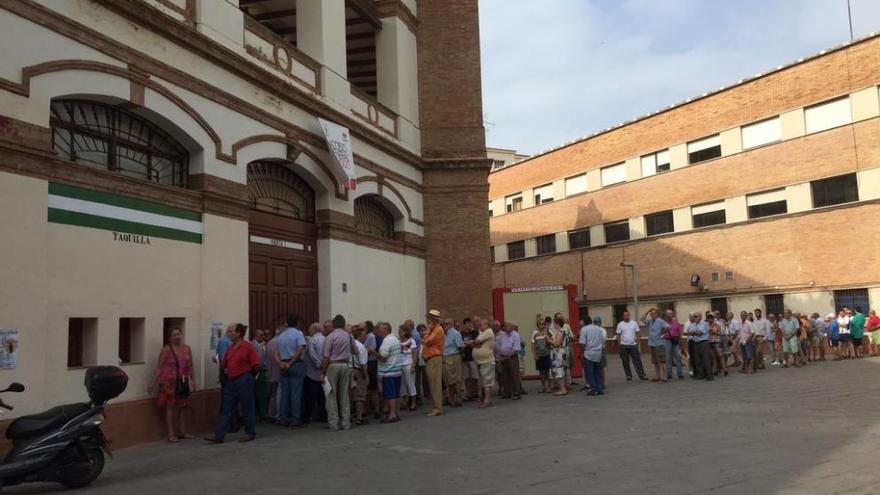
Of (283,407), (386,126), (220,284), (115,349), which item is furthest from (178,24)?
(386,126)

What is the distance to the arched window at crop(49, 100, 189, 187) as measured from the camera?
9.32 metres

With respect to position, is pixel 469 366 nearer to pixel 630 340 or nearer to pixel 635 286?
pixel 630 340

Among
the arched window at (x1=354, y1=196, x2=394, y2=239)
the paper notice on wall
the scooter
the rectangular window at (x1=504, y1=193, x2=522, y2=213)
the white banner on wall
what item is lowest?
the scooter

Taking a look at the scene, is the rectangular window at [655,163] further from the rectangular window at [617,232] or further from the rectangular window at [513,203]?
the rectangular window at [513,203]

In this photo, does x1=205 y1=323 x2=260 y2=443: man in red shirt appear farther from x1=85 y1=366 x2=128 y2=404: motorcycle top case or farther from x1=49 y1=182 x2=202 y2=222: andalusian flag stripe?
x1=85 y1=366 x2=128 y2=404: motorcycle top case

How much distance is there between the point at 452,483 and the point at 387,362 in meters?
5.12

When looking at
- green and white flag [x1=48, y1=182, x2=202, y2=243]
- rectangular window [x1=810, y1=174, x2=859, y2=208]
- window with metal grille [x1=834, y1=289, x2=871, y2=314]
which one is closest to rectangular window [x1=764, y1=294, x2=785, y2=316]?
window with metal grille [x1=834, y1=289, x2=871, y2=314]

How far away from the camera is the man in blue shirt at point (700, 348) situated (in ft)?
55.2

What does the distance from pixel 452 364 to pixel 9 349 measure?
25.5 ft

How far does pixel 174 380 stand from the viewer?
32.8 feet

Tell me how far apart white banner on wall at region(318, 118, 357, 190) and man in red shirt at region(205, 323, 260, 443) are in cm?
523

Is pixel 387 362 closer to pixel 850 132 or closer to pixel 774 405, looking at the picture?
pixel 774 405

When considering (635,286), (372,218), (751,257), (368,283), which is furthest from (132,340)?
(635,286)

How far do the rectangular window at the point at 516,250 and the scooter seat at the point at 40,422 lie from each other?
33.5 meters
